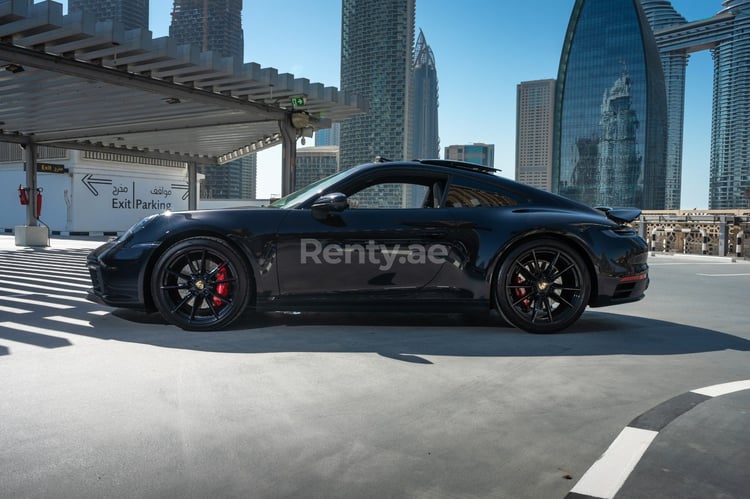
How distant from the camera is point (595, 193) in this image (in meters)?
117

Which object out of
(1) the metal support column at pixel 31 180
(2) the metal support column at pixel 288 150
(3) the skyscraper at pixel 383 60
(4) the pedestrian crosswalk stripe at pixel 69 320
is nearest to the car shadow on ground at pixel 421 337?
(4) the pedestrian crosswalk stripe at pixel 69 320

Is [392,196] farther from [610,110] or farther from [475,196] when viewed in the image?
[610,110]

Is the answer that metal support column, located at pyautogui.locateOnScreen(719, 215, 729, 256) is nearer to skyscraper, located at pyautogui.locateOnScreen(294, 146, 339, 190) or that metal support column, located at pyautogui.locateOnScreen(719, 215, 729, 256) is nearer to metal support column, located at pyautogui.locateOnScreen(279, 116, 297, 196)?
metal support column, located at pyautogui.locateOnScreen(279, 116, 297, 196)

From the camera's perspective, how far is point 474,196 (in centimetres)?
466

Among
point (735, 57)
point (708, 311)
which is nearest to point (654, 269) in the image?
point (708, 311)

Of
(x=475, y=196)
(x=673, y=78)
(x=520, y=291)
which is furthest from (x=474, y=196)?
(x=673, y=78)

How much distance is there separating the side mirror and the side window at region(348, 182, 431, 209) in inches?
7.7

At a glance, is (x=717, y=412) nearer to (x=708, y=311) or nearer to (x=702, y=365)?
(x=702, y=365)

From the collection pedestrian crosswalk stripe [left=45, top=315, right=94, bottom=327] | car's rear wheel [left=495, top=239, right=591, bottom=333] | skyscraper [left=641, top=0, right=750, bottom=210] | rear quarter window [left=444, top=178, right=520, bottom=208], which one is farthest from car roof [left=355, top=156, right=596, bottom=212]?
skyscraper [left=641, top=0, right=750, bottom=210]

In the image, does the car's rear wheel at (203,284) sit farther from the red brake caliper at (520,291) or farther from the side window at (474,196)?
Result: the red brake caliper at (520,291)

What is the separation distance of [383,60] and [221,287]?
154918mm

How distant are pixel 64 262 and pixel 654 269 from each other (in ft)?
36.9

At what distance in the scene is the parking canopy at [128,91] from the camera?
945 cm

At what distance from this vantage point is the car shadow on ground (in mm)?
3895
